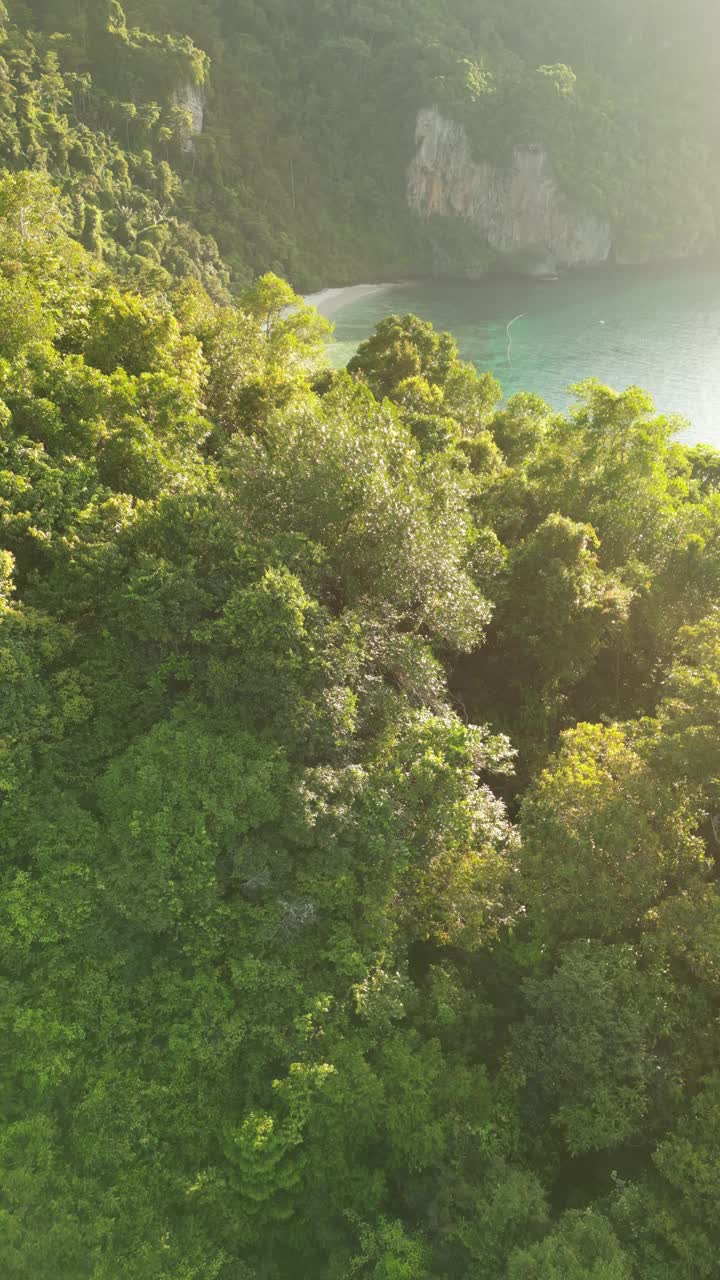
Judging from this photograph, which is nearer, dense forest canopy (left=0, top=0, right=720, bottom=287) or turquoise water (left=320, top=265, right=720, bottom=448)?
turquoise water (left=320, top=265, right=720, bottom=448)

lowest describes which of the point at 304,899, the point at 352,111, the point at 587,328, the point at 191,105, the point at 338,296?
the point at 304,899

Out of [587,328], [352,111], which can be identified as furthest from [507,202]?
[587,328]

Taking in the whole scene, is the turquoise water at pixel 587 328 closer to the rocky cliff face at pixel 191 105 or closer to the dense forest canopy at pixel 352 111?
the dense forest canopy at pixel 352 111

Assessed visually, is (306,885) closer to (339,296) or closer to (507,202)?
(339,296)

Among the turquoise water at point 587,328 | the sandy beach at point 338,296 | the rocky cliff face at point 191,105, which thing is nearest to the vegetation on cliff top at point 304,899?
the turquoise water at point 587,328

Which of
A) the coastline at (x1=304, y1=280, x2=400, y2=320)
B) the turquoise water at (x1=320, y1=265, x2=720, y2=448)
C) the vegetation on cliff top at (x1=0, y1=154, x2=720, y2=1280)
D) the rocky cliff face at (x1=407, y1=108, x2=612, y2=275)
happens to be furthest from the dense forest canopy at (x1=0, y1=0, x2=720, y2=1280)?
the rocky cliff face at (x1=407, y1=108, x2=612, y2=275)

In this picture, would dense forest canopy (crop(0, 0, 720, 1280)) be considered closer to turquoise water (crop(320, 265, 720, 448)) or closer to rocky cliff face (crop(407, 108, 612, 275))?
turquoise water (crop(320, 265, 720, 448))
